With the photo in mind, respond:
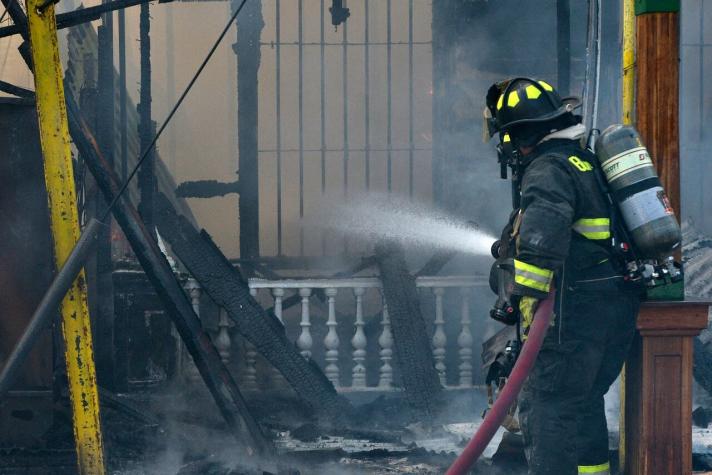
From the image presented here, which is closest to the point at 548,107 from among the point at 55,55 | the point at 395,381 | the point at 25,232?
the point at 55,55

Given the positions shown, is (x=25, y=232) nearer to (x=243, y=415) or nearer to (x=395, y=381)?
(x=243, y=415)

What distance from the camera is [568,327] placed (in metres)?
4.60

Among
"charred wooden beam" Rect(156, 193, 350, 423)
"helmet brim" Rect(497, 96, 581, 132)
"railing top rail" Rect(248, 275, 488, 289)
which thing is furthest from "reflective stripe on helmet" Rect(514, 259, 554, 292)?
"railing top rail" Rect(248, 275, 488, 289)

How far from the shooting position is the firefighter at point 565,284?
4520mm

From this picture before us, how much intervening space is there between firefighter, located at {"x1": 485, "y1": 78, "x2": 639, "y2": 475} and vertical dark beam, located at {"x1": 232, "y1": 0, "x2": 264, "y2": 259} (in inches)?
141

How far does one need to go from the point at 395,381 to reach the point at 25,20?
4111 millimetres

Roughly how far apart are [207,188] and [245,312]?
4.32 feet

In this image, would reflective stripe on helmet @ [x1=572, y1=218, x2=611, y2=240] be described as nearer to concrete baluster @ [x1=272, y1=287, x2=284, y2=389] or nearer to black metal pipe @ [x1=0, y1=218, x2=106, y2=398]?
black metal pipe @ [x1=0, y1=218, x2=106, y2=398]

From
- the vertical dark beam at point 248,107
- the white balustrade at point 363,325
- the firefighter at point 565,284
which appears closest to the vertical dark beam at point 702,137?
the white balustrade at point 363,325

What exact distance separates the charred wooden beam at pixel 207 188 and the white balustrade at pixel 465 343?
2.02 m

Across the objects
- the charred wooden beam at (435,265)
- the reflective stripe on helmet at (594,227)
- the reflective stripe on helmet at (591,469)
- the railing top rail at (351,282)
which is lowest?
the reflective stripe on helmet at (591,469)

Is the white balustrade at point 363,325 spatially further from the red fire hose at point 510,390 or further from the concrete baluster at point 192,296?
the red fire hose at point 510,390

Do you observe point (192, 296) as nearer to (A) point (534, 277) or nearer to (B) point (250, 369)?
(B) point (250, 369)

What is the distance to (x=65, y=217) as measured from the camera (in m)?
4.98
